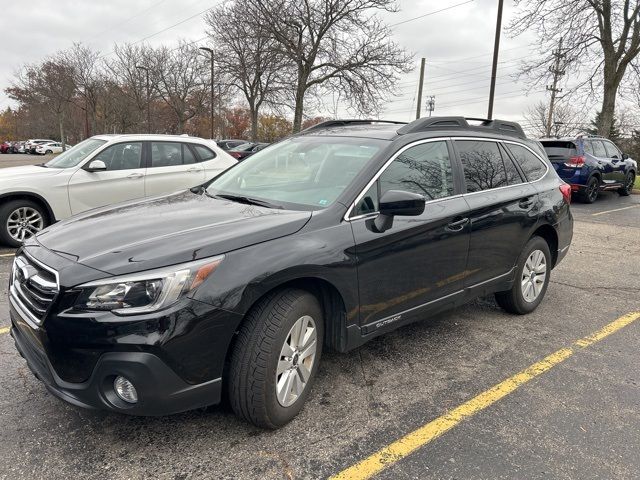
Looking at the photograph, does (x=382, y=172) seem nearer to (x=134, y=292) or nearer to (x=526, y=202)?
(x=134, y=292)

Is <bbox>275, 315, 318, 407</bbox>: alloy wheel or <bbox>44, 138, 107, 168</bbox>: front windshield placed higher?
<bbox>44, 138, 107, 168</bbox>: front windshield

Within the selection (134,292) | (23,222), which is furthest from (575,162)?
(134,292)

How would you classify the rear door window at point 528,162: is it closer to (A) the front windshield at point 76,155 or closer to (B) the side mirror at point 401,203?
(B) the side mirror at point 401,203

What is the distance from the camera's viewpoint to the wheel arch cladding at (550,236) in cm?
455

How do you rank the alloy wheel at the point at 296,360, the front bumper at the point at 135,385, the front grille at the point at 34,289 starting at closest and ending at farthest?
the front bumper at the point at 135,385
the front grille at the point at 34,289
the alloy wheel at the point at 296,360

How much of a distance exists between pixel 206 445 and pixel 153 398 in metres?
0.50

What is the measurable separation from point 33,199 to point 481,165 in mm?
5749

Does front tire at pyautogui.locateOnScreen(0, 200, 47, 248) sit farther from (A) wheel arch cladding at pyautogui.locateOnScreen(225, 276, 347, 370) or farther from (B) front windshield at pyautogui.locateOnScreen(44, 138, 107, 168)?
(A) wheel arch cladding at pyautogui.locateOnScreen(225, 276, 347, 370)

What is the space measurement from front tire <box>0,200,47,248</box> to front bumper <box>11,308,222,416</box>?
485cm

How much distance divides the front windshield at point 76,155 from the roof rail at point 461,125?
5.23 m

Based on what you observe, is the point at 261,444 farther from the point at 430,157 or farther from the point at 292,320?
the point at 430,157

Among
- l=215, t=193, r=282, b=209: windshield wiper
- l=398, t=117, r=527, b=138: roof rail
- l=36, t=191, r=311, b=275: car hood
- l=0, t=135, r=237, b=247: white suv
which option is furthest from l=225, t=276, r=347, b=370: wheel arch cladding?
l=0, t=135, r=237, b=247: white suv

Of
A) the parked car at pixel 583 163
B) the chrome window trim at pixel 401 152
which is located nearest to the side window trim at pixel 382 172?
the chrome window trim at pixel 401 152

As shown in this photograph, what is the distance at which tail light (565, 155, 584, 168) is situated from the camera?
12.8 metres
